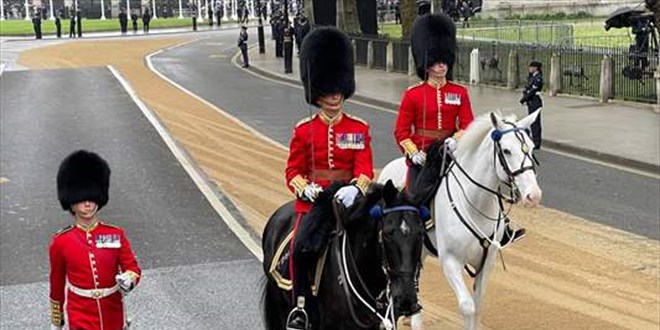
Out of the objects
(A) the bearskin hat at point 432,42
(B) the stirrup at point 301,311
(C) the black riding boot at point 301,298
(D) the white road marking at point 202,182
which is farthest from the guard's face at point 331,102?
(D) the white road marking at point 202,182

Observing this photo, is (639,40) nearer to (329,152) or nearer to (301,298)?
(329,152)

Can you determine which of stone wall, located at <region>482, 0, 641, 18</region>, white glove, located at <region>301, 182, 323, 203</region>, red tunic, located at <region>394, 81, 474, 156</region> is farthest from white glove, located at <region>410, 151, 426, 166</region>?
stone wall, located at <region>482, 0, 641, 18</region>

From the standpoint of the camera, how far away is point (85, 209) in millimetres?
5895

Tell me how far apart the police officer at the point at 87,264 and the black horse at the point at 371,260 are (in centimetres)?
125

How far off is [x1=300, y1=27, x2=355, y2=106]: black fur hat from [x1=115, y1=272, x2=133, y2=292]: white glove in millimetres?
1841

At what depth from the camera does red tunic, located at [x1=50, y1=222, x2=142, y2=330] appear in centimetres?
Result: 585

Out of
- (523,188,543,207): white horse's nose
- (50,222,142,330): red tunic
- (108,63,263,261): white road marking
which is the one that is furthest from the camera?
(108,63,263,261): white road marking

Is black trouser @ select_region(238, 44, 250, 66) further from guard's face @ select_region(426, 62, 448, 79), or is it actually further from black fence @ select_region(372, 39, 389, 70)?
guard's face @ select_region(426, 62, 448, 79)

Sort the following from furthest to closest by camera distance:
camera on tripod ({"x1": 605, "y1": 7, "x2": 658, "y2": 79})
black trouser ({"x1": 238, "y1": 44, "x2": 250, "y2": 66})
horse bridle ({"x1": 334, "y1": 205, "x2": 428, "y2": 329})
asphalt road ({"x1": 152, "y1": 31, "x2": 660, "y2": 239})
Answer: black trouser ({"x1": 238, "y1": 44, "x2": 250, "y2": 66}), camera on tripod ({"x1": 605, "y1": 7, "x2": 658, "y2": 79}), asphalt road ({"x1": 152, "y1": 31, "x2": 660, "y2": 239}), horse bridle ({"x1": 334, "y1": 205, "x2": 428, "y2": 329})

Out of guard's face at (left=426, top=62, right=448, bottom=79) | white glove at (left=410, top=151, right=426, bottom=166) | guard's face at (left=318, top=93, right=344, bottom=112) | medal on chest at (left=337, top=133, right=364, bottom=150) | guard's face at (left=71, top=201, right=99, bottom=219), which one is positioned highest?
guard's face at (left=426, top=62, right=448, bottom=79)

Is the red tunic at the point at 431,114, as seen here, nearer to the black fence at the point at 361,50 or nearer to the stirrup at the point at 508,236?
the stirrup at the point at 508,236

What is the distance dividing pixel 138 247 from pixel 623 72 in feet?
57.9

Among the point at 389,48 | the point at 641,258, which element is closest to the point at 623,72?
the point at 389,48

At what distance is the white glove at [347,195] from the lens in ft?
18.8
